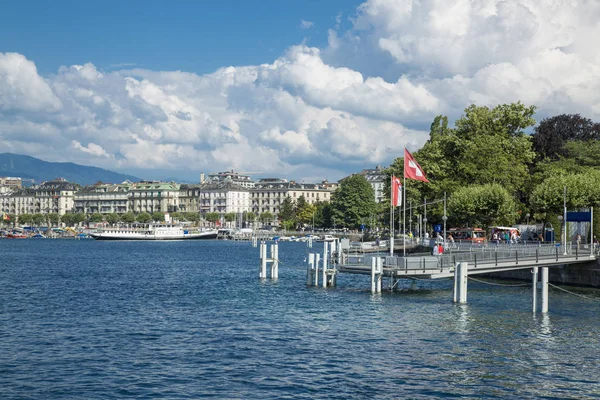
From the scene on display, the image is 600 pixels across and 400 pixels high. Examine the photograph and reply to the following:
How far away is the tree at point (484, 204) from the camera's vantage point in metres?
76.1

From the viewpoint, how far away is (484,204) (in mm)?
76062

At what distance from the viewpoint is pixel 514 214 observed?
78.9 m

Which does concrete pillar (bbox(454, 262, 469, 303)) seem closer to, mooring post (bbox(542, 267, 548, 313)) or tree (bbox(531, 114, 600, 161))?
mooring post (bbox(542, 267, 548, 313))

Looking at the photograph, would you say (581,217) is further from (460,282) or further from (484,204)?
(460,282)

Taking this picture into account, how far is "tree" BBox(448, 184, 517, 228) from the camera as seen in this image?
250 feet

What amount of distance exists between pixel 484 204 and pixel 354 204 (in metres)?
104

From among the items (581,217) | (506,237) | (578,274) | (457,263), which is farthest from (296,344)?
(506,237)

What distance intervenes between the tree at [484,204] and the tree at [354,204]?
98096mm

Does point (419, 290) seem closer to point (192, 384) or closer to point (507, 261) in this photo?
point (507, 261)

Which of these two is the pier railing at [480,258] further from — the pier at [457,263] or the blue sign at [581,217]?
the blue sign at [581,217]

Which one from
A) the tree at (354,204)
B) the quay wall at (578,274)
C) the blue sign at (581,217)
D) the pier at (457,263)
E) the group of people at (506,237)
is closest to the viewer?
the pier at (457,263)

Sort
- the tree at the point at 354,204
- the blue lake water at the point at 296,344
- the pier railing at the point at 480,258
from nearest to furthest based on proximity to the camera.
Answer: the blue lake water at the point at 296,344
the pier railing at the point at 480,258
the tree at the point at 354,204

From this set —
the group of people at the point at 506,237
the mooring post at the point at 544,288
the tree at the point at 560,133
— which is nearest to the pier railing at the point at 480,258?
the mooring post at the point at 544,288

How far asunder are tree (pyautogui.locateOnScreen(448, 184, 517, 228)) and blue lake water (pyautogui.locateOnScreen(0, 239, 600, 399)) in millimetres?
24829
